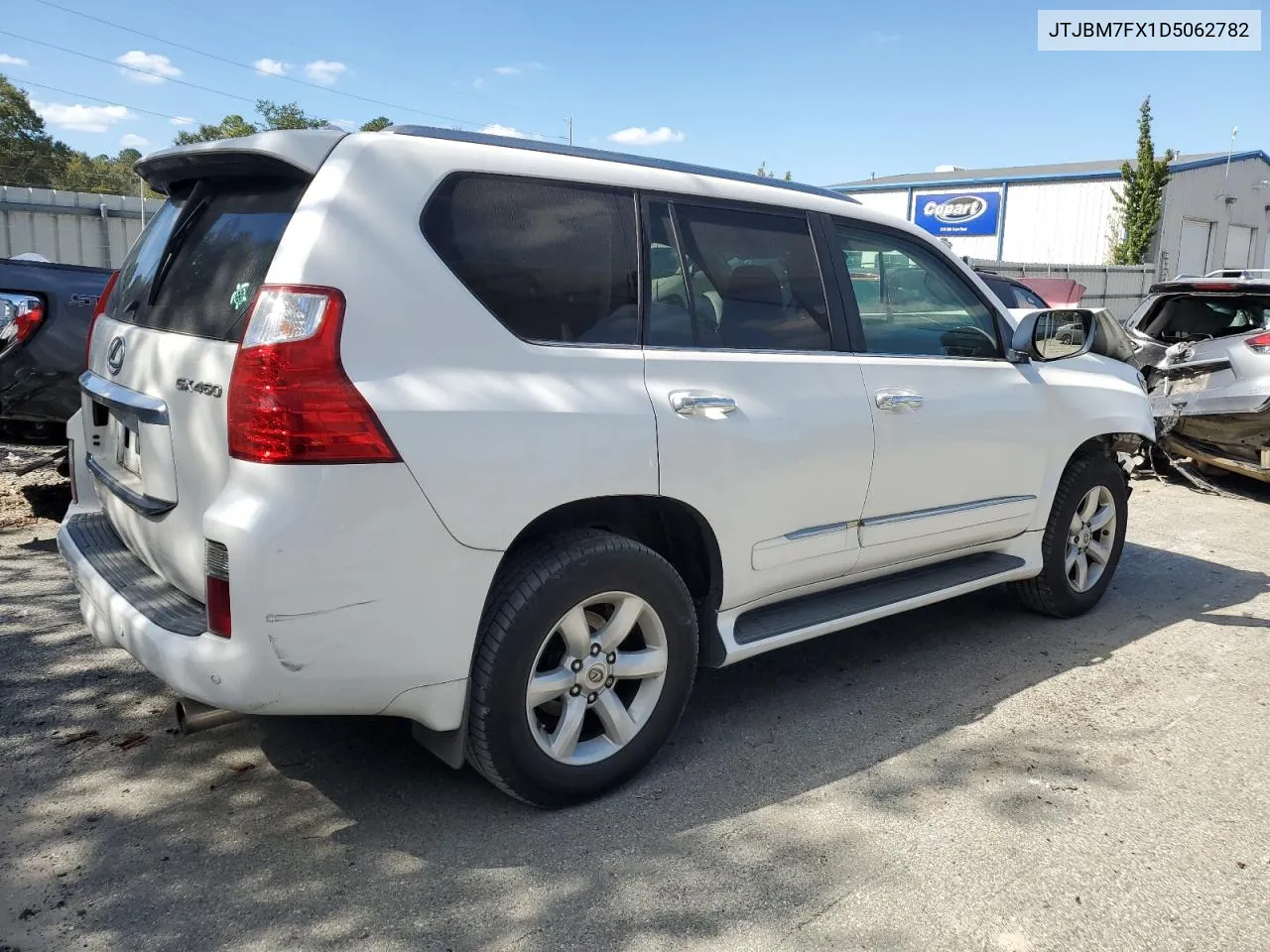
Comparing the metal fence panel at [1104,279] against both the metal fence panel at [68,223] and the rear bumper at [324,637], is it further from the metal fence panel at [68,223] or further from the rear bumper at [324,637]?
the rear bumper at [324,637]

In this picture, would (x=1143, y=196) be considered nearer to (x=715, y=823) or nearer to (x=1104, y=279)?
(x=1104, y=279)

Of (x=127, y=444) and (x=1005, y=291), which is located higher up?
(x=1005, y=291)

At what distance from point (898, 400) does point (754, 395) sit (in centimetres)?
76

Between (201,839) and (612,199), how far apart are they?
7.44 feet

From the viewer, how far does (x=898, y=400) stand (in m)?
3.77

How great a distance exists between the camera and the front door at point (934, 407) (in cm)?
380

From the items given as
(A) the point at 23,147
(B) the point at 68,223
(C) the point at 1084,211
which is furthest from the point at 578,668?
(A) the point at 23,147

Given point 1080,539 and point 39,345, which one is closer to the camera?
point 1080,539

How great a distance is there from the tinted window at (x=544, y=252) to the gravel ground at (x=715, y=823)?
4.91ft

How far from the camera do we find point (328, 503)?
2434 millimetres

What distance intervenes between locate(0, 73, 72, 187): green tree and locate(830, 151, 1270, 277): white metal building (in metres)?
43.7

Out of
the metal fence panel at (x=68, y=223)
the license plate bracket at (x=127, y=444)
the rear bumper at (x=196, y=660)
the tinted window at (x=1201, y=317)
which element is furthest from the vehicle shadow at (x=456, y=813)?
the metal fence panel at (x=68, y=223)

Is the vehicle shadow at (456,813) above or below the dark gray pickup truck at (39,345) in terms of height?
below

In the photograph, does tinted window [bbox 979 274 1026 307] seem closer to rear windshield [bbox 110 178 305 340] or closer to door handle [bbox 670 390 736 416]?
door handle [bbox 670 390 736 416]
